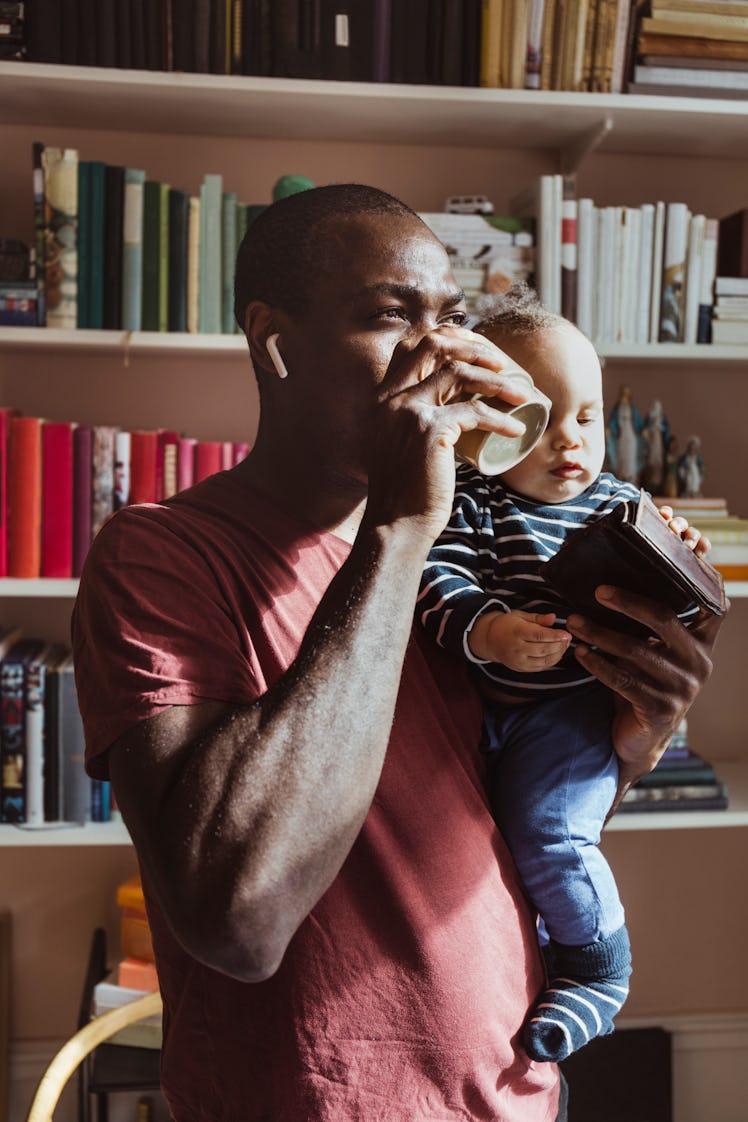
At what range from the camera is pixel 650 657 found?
3.22 feet

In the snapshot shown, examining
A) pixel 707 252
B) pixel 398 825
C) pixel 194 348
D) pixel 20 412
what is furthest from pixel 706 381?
pixel 398 825

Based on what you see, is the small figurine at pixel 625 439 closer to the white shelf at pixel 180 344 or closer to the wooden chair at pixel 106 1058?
the white shelf at pixel 180 344

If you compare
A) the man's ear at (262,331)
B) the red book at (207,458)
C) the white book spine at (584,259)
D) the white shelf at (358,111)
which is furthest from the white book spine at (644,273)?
the man's ear at (262,331)

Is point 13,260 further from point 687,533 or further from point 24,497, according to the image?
point 687,533

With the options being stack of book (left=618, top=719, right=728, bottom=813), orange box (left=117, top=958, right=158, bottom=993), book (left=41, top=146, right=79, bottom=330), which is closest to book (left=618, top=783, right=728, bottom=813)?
stack of book (left=618, top=719, right=728, bottom=813)

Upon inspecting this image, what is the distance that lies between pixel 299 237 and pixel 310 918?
0.60 meters

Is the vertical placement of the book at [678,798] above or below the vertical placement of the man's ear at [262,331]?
below

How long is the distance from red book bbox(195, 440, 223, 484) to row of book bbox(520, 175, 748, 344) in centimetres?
71

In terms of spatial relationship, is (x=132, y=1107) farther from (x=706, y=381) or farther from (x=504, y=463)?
(x=706, y=381)

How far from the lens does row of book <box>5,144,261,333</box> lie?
1.98 metres

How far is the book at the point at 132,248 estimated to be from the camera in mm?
1993

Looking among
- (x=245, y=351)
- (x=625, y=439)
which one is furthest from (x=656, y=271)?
(x=245, y=351)

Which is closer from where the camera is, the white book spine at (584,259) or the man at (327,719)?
the man at (327,719)

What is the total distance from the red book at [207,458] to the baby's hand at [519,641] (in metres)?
1.17
